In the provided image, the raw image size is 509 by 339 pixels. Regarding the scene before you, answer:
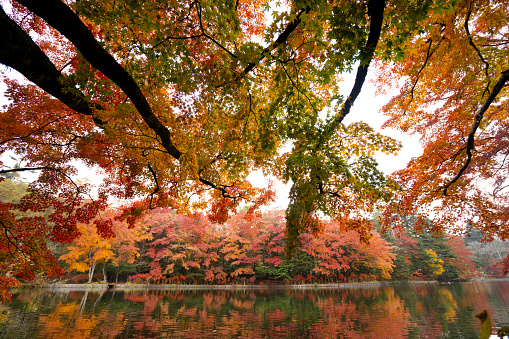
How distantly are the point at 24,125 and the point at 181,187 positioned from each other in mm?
4539

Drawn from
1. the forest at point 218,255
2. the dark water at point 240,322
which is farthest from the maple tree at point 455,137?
the forest at point 218,255

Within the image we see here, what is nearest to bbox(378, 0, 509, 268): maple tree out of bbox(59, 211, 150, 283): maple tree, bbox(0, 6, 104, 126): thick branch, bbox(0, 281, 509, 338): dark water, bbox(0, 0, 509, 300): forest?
bbox(0, 0, 509, 300): forest

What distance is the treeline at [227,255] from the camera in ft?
63.4

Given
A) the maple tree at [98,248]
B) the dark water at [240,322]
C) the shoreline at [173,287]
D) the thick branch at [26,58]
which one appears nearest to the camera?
the thick branch at [26,58]

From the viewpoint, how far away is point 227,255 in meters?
20.6

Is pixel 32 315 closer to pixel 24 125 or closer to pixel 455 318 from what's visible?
pixel 24 125

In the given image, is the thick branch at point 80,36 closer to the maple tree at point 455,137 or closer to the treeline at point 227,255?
the maple tree at point 455,137

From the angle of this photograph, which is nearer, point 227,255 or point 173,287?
point 173,287

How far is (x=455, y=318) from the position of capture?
8.01 meters

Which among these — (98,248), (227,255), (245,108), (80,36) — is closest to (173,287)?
(227,255)

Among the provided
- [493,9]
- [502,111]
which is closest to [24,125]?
[493,9]

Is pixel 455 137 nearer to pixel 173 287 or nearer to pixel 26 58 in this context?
pixel 26 58

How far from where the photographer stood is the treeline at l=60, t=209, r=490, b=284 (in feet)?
63.4

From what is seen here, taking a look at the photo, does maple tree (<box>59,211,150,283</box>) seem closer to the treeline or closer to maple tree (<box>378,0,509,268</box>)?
the treeline
